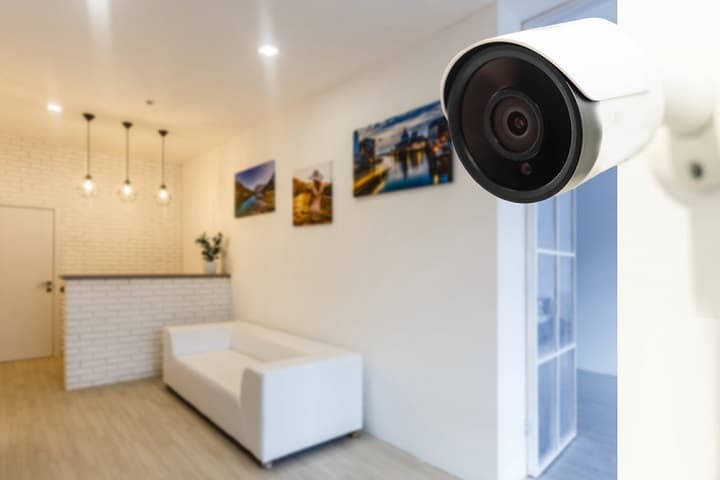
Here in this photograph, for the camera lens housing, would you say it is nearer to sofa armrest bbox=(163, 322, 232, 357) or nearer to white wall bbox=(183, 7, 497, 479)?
white wall bbox=(183, 7, 497, 479)

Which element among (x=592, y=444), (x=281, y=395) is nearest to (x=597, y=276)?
(x=592, y=444)

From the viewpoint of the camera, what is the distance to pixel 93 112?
14.1 feet

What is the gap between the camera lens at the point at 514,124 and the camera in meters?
0.49

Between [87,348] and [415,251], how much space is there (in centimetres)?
353

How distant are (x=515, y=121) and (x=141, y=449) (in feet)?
10.6

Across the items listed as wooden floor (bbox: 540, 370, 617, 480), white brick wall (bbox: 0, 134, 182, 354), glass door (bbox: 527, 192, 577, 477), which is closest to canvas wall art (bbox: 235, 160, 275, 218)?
white brick wall (bbox: 0, 134, 182, 354)

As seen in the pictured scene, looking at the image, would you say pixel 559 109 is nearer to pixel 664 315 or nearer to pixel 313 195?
pixel 664 315

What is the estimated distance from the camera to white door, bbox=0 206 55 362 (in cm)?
525

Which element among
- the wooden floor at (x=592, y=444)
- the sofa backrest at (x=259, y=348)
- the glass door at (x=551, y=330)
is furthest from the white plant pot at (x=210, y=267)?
the wooden floor at (x=592, y=444)

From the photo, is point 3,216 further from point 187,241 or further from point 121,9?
point 121,9

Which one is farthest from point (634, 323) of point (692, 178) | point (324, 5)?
point (324, 5)

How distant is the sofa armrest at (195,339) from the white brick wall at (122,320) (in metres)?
0.47

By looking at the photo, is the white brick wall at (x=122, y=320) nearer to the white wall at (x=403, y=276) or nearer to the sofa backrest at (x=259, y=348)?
the sofa backrest at (x=259, y=348)

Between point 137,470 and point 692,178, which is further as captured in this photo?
point 137,470
